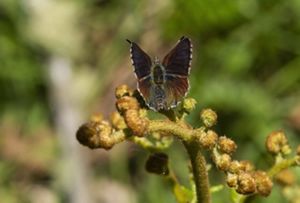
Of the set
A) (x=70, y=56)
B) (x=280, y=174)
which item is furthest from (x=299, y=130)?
(x=280, y=174)

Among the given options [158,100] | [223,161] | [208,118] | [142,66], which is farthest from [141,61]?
[223,161]

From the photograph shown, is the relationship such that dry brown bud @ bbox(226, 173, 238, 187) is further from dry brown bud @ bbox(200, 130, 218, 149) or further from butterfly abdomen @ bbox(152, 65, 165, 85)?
butterfly abdomen @ bbox(152, 65, 165, 85)

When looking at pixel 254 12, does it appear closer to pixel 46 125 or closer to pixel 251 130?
pixel 251 130

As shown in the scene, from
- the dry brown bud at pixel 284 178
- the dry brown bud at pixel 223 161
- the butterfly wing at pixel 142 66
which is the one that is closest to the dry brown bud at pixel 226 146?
the dry brown bud at pixel 223 161

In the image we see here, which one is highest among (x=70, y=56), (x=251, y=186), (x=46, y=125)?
(x=70, y=56)

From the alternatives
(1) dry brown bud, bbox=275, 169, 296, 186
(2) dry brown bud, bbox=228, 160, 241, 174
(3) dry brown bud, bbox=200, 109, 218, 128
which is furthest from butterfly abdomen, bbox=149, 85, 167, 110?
(1) dry brown bud, bbox=275, 169, 296, 186
